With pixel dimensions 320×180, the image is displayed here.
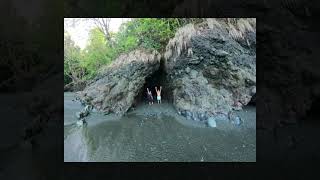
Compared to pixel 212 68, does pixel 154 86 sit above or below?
below

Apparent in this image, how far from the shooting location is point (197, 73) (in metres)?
3.20

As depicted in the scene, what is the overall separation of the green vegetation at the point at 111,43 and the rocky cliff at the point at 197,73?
0.19ft

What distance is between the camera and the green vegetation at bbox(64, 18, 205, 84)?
311 centimetres

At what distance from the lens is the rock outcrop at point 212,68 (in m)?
3.16

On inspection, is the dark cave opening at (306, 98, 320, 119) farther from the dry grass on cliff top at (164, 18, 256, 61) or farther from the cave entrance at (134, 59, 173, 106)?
the cave entrance at (134, 59, 173, 106)

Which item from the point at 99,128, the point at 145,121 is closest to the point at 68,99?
the point at 99,128

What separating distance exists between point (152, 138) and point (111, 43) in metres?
0.78

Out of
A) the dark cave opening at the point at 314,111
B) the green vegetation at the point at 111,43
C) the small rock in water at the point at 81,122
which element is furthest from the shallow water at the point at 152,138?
the dark cave opening at the point at 314,111

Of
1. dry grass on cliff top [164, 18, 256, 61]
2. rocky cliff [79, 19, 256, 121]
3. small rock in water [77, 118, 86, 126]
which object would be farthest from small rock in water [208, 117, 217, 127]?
small rock in water [77, 118, 86, 126]

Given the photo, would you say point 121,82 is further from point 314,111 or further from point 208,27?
point 314,111

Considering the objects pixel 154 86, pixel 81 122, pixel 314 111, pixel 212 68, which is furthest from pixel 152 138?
pixel 314 111

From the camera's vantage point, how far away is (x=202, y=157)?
3.15 meters

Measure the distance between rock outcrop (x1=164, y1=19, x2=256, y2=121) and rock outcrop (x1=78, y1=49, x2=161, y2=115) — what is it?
7.7 inches

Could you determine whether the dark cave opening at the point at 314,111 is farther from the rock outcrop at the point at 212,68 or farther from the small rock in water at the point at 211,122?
the small rock in water at the point at 211,122
